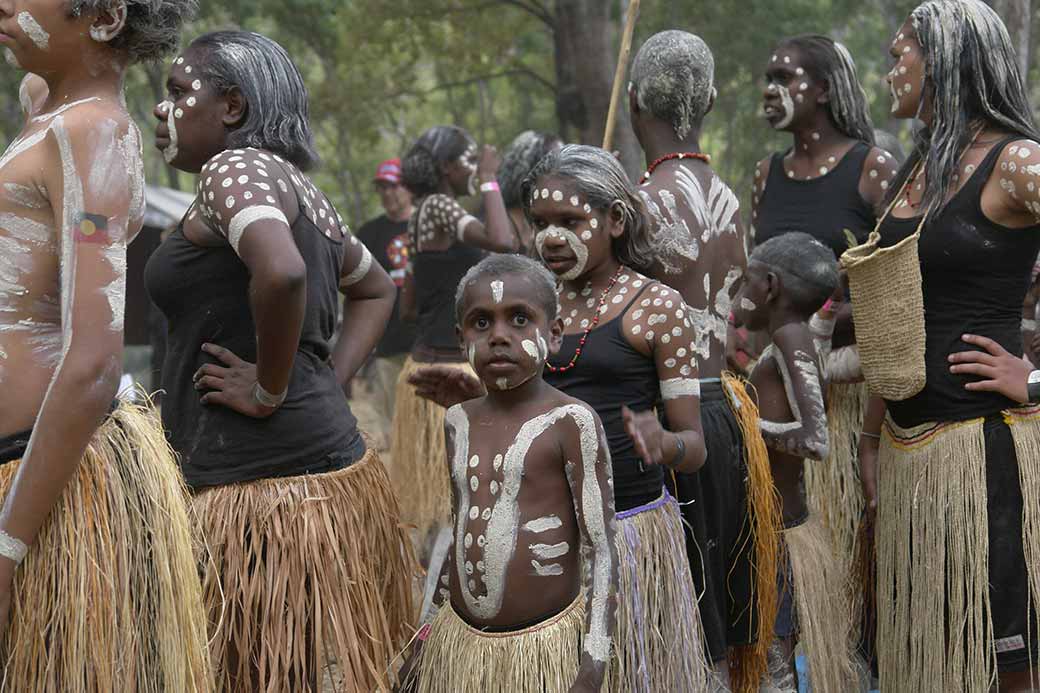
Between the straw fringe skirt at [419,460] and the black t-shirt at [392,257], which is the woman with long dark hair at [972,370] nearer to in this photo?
the straw fringe skirt at [419,460]

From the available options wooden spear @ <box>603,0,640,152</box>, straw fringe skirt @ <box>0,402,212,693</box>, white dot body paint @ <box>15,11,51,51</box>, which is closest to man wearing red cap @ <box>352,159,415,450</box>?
wooden spear @ <box>603,0,640,152</box>

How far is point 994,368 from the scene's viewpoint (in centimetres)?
331

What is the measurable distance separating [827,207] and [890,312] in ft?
3.69

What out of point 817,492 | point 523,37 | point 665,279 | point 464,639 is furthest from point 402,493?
point 523,37

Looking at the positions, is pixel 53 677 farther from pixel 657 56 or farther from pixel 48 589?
pixel 657 56

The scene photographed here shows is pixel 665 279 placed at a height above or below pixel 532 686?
above

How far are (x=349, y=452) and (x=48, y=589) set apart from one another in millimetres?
1017

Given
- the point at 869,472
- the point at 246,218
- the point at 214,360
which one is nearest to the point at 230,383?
the point at 214,360

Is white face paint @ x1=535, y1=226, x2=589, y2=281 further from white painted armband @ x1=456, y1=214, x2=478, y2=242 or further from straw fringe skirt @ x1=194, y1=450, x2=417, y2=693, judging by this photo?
white painted armband @ x1=456, y1=214, x2=478, y2=242

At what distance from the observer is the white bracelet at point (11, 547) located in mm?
2227

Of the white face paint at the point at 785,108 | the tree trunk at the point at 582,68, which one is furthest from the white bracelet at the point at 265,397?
the tree trunk at the point at 582,68

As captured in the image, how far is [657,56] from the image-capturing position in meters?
3.73

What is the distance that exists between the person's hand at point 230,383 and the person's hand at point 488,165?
3340 millimetres

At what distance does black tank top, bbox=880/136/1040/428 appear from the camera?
330 cm
